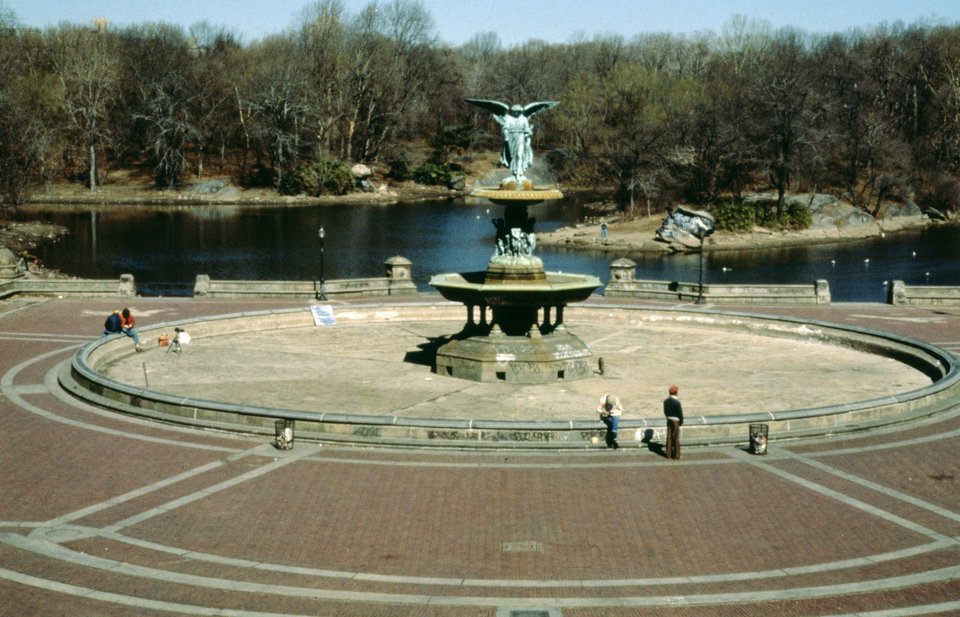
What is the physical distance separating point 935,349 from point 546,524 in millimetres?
19102

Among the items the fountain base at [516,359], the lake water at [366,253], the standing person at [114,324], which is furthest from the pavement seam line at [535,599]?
the lake water at [366,253]

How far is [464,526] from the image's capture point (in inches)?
813

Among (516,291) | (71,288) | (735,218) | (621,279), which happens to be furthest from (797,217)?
(516,291)

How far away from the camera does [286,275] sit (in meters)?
76.4

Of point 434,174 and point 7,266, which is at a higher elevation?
point 434,174

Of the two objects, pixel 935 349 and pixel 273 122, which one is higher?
pixel 273 122

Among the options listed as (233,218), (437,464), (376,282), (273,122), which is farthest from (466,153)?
(437,464)

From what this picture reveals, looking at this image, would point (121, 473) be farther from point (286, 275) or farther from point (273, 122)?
point (273, 122)

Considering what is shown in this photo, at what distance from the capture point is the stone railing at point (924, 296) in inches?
2021

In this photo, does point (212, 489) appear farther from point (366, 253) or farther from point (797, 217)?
point (797, 217)

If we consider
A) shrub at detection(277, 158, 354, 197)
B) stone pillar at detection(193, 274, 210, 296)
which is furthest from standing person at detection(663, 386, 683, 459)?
shrub at detection(277, 158, 354, 197)

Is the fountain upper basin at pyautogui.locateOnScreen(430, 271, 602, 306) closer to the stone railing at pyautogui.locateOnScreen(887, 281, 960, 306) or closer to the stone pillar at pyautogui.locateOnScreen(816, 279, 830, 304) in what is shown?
the stone pillar at pyautogui.locateOnScreen(816, 279, 830, 304)

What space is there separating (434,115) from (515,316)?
13795cm

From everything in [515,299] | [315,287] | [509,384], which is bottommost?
[509,384]
